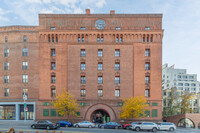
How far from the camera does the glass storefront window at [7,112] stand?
134 ft

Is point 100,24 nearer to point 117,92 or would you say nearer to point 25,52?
point 117,92

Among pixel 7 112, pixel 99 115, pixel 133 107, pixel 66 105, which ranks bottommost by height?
pixel 99 115

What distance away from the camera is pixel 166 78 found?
9275 centimetres

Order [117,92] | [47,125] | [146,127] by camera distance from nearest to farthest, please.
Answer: [47,125] → [146,127] → [117,92]

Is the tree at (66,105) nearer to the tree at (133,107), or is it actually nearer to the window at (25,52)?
the tree at (133,107)

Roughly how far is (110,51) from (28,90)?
22727 mm

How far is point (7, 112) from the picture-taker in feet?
135

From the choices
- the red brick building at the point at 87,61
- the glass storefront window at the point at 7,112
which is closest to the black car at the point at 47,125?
the red brick building at the point at 87,61

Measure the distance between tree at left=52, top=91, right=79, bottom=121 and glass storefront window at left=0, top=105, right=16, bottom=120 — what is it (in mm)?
13718

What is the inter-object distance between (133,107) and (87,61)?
1553 centimetres

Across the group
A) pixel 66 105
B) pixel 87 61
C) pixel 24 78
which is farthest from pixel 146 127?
pixel 24 78

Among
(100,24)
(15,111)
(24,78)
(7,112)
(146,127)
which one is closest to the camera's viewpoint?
(146,127)

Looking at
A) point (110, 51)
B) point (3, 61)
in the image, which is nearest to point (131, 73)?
point (110, 51)

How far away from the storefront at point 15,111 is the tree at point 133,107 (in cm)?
2227
